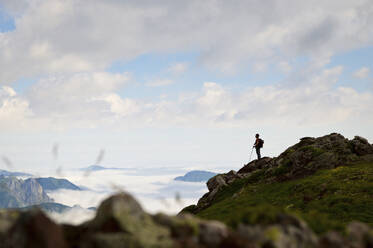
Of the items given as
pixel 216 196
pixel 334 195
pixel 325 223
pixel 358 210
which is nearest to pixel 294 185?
pixel 334 195

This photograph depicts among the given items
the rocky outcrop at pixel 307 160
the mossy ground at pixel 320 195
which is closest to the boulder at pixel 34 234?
the mossy ground at pixel 320 195

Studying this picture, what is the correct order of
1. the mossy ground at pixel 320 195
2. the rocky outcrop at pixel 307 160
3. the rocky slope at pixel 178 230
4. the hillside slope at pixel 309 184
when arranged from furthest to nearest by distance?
the rocky outcrop at pixel 307 160
the hillside slope at pixel 309 184
the mossy ground at pixel 320 195
the rocky slope at pixel 178 230

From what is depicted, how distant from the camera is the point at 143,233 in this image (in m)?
8.85

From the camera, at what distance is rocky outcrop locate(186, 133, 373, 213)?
46.1 meters

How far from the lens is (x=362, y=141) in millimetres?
50875

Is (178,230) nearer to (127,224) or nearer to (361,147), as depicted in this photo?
(127,224)

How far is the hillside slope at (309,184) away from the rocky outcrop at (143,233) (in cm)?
1356

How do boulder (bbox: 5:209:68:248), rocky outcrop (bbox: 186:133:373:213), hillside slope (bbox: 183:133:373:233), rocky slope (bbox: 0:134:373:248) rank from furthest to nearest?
rocky outcrop (bbox: 186:133:373:213) → hillside slope (bbox: 183:133:373:233) → rocky slope (bbox: 0:134:373:248) → boulder (bbox: 5:209:68:248)

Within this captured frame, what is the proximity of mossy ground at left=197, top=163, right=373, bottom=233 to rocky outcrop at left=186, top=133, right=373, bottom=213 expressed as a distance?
1723 millimetres

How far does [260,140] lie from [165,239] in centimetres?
4524

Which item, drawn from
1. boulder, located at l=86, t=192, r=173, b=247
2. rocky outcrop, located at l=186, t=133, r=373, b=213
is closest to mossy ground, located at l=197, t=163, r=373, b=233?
rocky outcrop, located at l=186, t=133, r=373, b=213

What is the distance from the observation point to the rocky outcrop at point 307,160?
46.1 m

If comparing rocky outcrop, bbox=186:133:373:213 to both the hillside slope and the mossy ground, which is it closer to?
the hillside slope

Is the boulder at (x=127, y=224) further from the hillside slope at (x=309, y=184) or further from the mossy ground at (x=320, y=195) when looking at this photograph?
the mossy ground at (x=320, y=195)
